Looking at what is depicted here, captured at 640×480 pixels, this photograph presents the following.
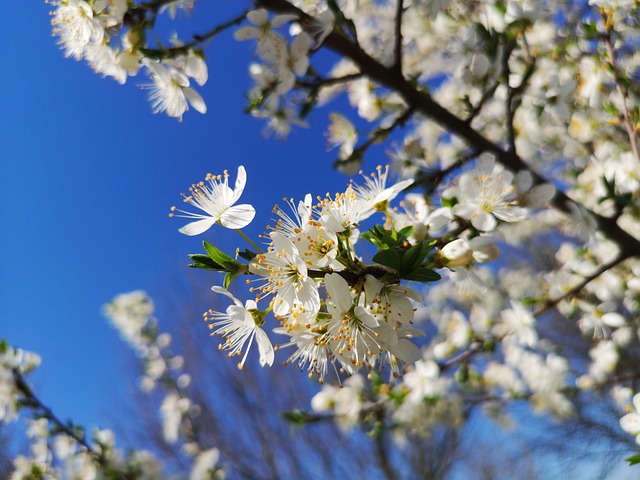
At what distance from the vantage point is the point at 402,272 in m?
0.70

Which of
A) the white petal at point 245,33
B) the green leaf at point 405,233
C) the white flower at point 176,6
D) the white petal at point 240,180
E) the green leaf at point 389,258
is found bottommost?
the green leaf at point 389,258

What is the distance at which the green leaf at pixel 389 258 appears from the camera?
2.19 feet

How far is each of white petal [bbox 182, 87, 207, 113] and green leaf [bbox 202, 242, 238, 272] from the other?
748 mm

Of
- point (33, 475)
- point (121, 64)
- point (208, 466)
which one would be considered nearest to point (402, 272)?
point (121, 64)

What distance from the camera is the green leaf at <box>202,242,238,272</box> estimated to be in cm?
73

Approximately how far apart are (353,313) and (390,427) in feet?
5.99

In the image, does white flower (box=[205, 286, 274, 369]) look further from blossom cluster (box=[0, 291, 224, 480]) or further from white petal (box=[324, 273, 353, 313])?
blossom cluster (box=[0, 291, 224, 480])

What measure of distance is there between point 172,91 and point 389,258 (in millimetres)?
1010

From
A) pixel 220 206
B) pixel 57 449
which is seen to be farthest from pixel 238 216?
pixel 57 449

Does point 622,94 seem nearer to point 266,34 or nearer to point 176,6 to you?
point 266,34

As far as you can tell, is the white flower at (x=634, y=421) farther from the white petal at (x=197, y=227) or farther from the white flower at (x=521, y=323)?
the white petal at (x=197, y=227)

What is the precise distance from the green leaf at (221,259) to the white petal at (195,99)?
29.4 inches

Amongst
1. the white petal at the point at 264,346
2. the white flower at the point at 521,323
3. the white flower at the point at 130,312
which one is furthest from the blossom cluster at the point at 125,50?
the white flower at the point at 130,312

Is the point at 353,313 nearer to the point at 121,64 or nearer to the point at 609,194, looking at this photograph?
the point at 121,64
